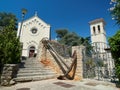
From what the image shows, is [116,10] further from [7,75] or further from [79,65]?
[7,75]

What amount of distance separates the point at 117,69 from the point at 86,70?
2419 mm

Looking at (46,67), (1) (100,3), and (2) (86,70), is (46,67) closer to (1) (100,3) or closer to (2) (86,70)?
(2) (86,70)

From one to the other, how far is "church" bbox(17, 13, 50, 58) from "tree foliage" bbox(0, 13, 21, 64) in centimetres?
1489

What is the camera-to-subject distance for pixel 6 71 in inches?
209

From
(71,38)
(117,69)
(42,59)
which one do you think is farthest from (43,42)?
(71,38)

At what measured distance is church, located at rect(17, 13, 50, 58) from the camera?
71.0 ft

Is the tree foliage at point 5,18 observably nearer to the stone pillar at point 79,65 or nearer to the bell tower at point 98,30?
the bell tower at point 98,30

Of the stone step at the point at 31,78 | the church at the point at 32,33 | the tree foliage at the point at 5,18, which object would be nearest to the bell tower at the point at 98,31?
the church at the point at 32,33

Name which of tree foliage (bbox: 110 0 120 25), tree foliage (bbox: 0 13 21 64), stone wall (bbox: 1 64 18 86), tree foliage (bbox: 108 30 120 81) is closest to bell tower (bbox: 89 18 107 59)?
tree foliage (bbox: 110 0 120 25)

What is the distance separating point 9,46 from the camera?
5.97 meters

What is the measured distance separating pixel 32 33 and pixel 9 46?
677 inches

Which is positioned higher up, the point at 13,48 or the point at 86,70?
the point at 13,48

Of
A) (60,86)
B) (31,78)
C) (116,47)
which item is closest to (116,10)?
(116,47)

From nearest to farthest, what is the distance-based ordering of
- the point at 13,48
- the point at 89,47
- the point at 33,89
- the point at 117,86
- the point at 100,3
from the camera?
the point at 33,89 → the point at 117,86 → the point at 13,48 → the point at 89,47 → the point at 100,3
